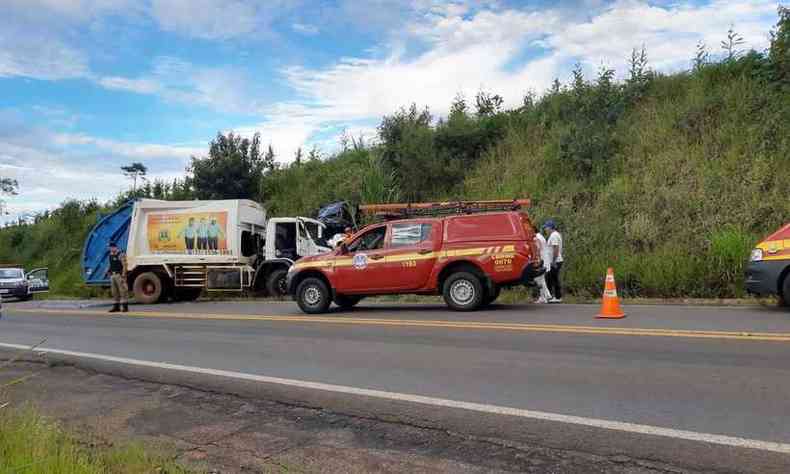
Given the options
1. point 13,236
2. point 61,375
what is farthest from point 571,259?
point 13,236

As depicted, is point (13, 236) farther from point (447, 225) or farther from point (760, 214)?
point (760, 214)

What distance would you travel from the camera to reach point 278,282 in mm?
19344

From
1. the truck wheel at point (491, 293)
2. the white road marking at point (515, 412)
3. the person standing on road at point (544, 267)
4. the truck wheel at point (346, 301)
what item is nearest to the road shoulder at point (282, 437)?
the white road marking at point (515, 412)

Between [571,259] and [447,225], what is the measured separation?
4838 mm

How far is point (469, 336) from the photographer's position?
29.8 feet

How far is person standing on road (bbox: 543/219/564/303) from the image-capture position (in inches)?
546

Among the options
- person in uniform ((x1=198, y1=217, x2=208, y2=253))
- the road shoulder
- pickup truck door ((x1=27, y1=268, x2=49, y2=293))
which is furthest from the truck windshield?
the road shoulder

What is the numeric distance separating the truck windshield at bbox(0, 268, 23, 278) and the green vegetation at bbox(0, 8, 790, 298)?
9366 millimetres

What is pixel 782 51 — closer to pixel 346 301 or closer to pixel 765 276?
pixel 765 276

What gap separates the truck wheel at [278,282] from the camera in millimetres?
19266

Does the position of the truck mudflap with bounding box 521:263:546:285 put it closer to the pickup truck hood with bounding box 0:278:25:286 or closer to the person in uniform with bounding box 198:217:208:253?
the person in uniform with bounding box 198:217:208:253

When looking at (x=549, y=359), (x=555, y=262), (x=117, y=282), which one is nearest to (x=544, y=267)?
(x=555, y=262)

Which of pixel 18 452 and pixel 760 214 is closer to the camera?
pixel 18 452

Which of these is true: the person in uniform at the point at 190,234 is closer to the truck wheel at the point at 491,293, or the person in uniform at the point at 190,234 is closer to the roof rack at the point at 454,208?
the roof rack at the point at 454,208
